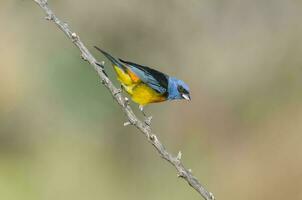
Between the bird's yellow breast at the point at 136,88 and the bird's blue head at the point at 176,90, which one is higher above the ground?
the bird's blue head at the point at 176,90

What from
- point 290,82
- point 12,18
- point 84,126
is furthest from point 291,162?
point 12,18

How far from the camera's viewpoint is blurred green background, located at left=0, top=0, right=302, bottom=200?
23.5ft

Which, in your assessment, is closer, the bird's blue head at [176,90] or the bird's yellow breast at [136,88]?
the bird's yellow breast at [136,88]

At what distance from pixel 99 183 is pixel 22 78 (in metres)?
1.93

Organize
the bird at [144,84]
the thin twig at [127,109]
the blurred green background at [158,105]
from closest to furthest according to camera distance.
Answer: the thin twig at [127,109], the bird at [144,84], the blurred green background at [158,105]

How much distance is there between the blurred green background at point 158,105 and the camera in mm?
7164

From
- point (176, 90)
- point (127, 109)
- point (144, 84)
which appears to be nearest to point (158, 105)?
point (176, 90)

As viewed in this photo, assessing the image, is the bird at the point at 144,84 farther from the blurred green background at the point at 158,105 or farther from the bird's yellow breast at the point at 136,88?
the blurred green background at the point at 158,105

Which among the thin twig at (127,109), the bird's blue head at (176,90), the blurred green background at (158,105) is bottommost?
the thin twig at (127,109)

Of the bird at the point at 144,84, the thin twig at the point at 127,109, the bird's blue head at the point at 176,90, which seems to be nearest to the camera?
the thin twig at the point at 127,109

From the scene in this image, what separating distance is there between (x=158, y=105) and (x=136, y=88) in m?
4.55

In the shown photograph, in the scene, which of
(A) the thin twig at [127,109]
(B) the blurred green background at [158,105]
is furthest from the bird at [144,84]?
(B) the blurred green background at [158,105]

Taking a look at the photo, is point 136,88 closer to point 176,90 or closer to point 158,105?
point 176,90

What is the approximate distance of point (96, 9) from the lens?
28.8ft
